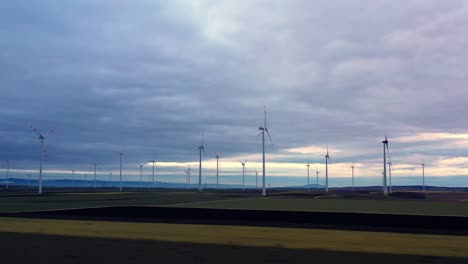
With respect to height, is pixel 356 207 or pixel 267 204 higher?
pixel 356 207

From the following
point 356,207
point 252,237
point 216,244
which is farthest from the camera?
point 356,207

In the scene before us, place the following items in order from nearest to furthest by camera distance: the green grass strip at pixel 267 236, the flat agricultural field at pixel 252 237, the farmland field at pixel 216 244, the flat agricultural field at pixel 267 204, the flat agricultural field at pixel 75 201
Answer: the farmland field at pixel 216 244, the flat agricultural field at pixel 252 237, the green grass strip at pixel 267 236, the flat agricultural field at pixel 267 204, the flat agricultural field at pixel 75 201

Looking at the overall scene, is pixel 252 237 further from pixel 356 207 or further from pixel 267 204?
pixel 267 204

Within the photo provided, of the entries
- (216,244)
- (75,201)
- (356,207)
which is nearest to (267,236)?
(216,244)

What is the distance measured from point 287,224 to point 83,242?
14.4m

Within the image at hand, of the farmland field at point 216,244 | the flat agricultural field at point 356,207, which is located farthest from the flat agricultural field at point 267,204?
the farmland field at point 216,244

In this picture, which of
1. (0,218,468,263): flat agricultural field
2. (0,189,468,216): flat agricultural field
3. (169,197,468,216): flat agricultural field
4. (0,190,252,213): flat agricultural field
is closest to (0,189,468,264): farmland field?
(0,218,468,263): flat agricultural field

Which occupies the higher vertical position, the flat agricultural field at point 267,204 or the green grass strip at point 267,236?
the green grass strip at point 267,236

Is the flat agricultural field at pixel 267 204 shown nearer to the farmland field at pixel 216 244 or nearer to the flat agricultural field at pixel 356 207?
the flat agricultural field at pixel 356 207

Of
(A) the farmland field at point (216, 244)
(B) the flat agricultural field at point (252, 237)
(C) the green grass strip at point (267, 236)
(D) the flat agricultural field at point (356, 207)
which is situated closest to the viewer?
(A) the farmland field at point (216, 244)

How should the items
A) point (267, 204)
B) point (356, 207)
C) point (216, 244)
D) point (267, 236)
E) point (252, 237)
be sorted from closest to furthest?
point (216, 244), point (252, 237), point (267, 236), point (356, 207), point (267, 204)

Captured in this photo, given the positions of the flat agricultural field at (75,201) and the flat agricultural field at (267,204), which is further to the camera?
the flat agricultural field at (75,201)

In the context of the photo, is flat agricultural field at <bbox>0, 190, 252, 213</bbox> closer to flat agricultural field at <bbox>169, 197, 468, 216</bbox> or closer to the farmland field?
flat agricultural field at <bbox>169, 197, 468, 216</bbox>

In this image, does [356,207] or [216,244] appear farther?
[356,207]
